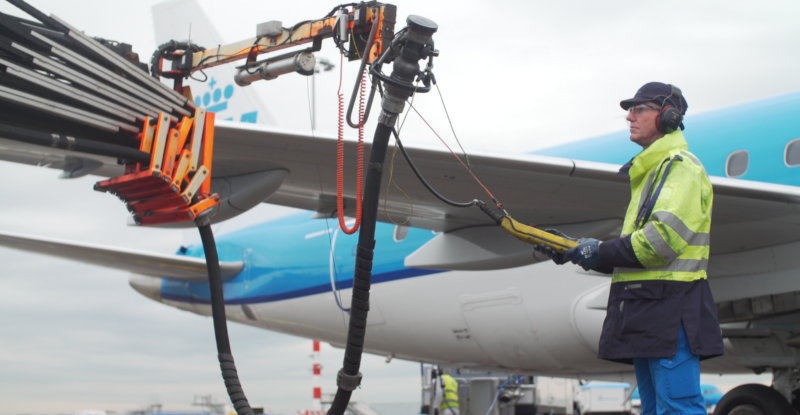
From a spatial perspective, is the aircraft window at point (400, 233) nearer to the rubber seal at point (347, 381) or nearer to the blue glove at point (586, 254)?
the rubber seal at point (347, 381)

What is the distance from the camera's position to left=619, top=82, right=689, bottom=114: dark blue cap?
265 centimetres

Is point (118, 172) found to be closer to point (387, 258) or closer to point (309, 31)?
point (309, 31)

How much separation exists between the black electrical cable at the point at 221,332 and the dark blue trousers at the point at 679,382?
1495 mm

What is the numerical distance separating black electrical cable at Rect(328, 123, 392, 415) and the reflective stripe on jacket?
0.91 meters

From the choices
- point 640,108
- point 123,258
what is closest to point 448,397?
point 123,258

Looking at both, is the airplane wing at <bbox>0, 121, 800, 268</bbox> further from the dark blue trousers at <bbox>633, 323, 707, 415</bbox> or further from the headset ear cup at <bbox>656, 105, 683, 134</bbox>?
the dark blue trousers at <bbox>633, 323, 707, 415</bbox>

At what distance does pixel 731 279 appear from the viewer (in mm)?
5121

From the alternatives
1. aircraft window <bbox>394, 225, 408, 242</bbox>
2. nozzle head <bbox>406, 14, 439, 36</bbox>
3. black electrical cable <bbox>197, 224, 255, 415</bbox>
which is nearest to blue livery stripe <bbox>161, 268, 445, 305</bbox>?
aircraft window <bbox>394, 225, 408, 242</bbox>

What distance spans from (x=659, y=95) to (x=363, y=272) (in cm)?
133

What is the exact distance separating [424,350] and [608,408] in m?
10.1

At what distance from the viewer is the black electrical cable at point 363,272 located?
237cm

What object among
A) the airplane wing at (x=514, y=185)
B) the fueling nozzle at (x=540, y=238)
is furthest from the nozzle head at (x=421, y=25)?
the airplane wing at (x=514, y=185)

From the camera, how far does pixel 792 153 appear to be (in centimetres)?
536

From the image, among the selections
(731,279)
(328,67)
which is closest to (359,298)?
(328,67)
